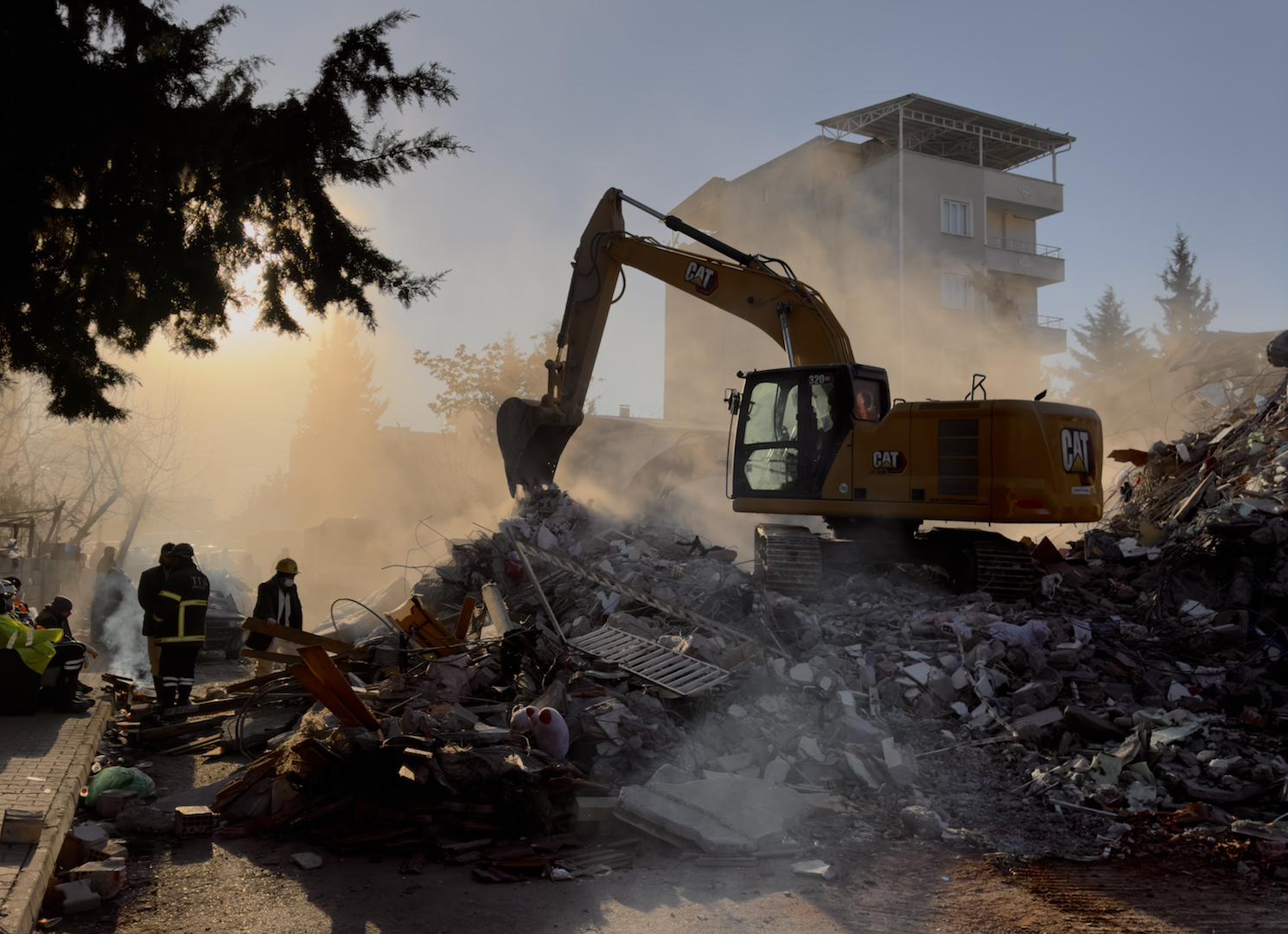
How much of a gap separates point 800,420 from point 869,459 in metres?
0.86

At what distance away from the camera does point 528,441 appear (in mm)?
12766

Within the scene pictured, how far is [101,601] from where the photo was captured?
50.1 ft

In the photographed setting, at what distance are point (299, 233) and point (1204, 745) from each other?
22.3 feet

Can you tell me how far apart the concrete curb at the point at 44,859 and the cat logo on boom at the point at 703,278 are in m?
8.09

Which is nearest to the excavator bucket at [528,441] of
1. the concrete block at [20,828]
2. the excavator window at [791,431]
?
the excavator window at [791,431]

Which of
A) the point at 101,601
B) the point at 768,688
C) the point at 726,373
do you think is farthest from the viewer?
the point at 726,373

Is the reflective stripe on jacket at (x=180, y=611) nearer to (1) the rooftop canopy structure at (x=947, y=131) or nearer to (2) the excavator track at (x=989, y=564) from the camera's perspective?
(2) the excavator track at (x=989, y=564)

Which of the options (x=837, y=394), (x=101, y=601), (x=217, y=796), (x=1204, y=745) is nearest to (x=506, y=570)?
(x=837, y=394)

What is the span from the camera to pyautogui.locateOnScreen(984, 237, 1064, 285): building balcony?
33156 mm

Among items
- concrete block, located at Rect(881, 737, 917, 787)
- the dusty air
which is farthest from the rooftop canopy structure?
concrete block, located at Rect(881, 737, 917, 787)

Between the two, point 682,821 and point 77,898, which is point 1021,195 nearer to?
point 682,821

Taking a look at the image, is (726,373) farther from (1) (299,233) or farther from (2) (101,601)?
(1) (299,233)

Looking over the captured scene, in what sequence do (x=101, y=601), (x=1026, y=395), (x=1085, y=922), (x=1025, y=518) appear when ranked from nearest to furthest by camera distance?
(x=1085, y=922) → (x=1025, y=518) → (x=101, y=601) → (x=1026, y=395)

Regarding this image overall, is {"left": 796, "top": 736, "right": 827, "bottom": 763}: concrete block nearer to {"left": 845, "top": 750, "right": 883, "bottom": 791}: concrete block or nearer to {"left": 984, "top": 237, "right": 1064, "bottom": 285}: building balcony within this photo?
{"left": 845, "top": 750, "right": 883, "bottom": 791}: concrete block
